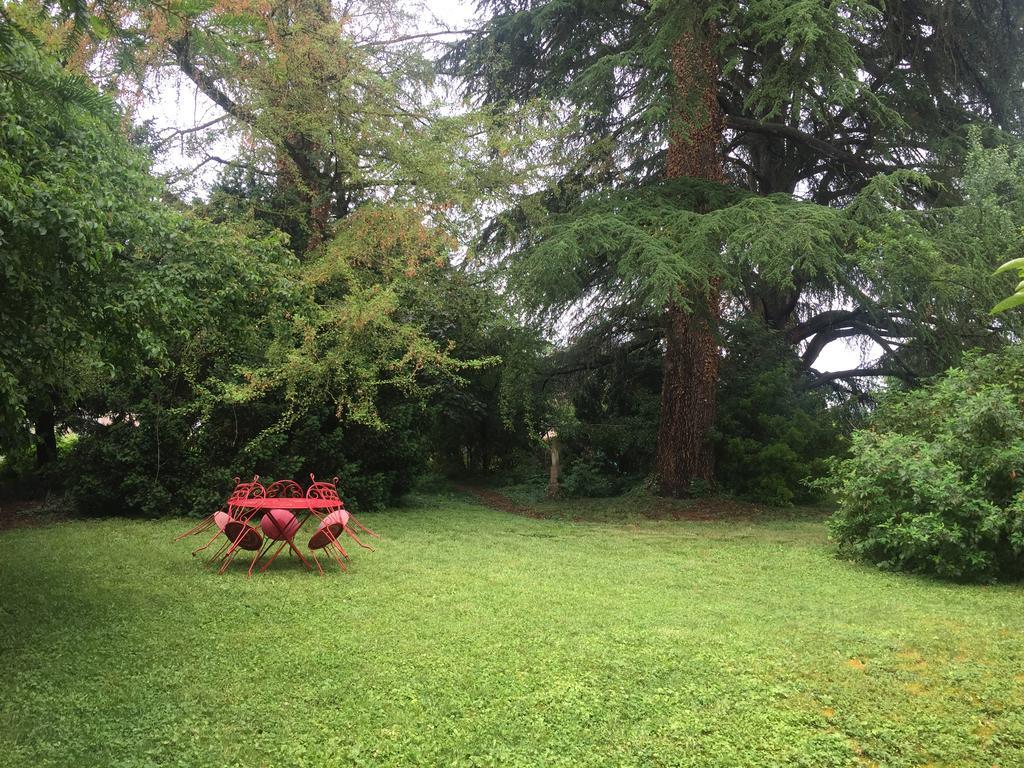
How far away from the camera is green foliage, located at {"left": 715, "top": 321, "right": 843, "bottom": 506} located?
1185 cm

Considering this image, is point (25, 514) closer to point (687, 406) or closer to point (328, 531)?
point (328, 531)

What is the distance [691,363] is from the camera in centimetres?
1203

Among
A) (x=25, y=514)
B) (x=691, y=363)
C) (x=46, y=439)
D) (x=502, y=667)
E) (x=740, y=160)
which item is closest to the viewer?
(x=502, y=667)

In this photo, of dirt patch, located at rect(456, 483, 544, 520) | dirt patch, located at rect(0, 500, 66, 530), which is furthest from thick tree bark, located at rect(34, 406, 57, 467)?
dirt patch, located at rect(456, 483, 544, 520)

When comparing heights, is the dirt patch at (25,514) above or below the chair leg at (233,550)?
below

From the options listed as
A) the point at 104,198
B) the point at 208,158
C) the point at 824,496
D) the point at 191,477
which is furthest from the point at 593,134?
the point at 104,198

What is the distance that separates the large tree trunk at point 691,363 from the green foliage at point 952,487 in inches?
182

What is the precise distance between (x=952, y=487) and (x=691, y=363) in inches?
243

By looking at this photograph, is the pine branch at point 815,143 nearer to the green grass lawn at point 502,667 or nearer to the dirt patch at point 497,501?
the dirt patch at point 497,501

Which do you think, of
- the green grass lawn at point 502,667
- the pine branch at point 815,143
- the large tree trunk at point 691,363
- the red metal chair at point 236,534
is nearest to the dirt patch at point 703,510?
the large tree trunk at point 691,363

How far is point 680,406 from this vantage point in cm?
1216

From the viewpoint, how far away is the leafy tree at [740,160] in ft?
31.1

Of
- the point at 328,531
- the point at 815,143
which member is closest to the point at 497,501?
the point at 328,531

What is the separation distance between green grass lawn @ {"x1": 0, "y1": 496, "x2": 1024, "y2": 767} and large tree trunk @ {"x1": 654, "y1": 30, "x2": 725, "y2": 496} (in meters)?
5.52
